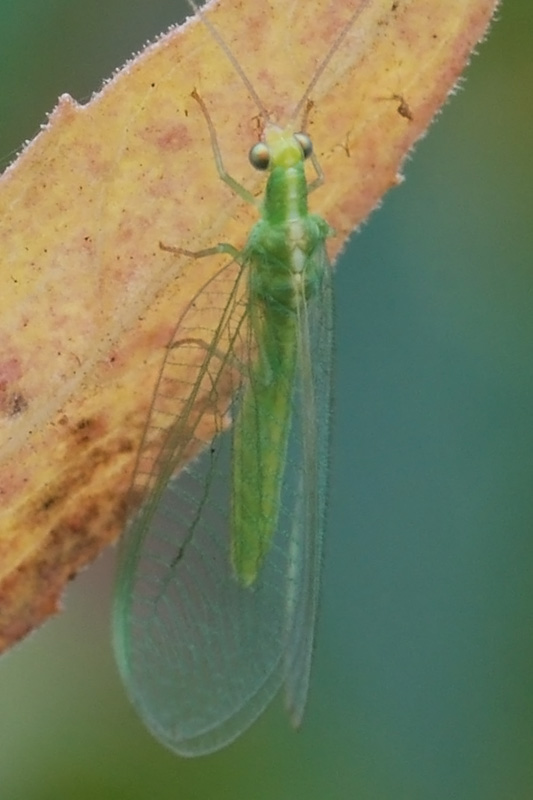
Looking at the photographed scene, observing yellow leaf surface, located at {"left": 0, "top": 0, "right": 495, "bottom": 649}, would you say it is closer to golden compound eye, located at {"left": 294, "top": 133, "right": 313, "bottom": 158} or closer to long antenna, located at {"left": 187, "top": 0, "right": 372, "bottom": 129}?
long antenna, located at {"left": 187, "top": 0, "right": 372, "bottom": 129}

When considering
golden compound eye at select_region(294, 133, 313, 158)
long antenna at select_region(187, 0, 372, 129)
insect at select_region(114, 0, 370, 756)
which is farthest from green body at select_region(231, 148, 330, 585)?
long antenna at select_region(187, 0, 372, 129)

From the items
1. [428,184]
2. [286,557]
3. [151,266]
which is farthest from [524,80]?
[151,266]

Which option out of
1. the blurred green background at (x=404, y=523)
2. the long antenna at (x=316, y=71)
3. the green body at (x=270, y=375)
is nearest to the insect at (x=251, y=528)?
the green body at (x=270, y=375)

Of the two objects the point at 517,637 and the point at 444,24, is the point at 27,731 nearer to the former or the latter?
the point at 517,637

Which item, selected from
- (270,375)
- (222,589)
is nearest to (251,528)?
(222,589)

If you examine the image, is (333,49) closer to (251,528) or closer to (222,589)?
(251,528)
